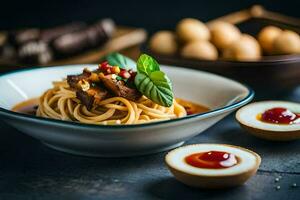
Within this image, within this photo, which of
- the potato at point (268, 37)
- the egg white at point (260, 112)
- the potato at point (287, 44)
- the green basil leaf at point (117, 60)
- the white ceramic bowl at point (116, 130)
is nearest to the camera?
the white ceramic bowl at point (116, 130)

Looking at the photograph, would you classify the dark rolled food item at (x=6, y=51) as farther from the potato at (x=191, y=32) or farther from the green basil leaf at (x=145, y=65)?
the green basil leaf at (x=145, y=65)

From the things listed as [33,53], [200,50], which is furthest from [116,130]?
[33,53]

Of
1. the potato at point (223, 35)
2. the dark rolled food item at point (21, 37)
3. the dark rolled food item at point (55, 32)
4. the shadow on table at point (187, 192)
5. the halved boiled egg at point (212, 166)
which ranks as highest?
the dark rolled food item at point (21, 37)

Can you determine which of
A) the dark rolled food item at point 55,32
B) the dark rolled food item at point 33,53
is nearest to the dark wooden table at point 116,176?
the dark rolled food item at point 33,53

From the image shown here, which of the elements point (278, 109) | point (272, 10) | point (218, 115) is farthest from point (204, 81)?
point (272, 10)

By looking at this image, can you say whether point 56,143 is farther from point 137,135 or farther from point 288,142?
point 288,142

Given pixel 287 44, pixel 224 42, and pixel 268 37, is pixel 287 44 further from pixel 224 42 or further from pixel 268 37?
pixel 224 42

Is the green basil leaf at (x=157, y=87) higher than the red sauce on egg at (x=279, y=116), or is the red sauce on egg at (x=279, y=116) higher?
the green basil leaf at (x=157, y=87)
